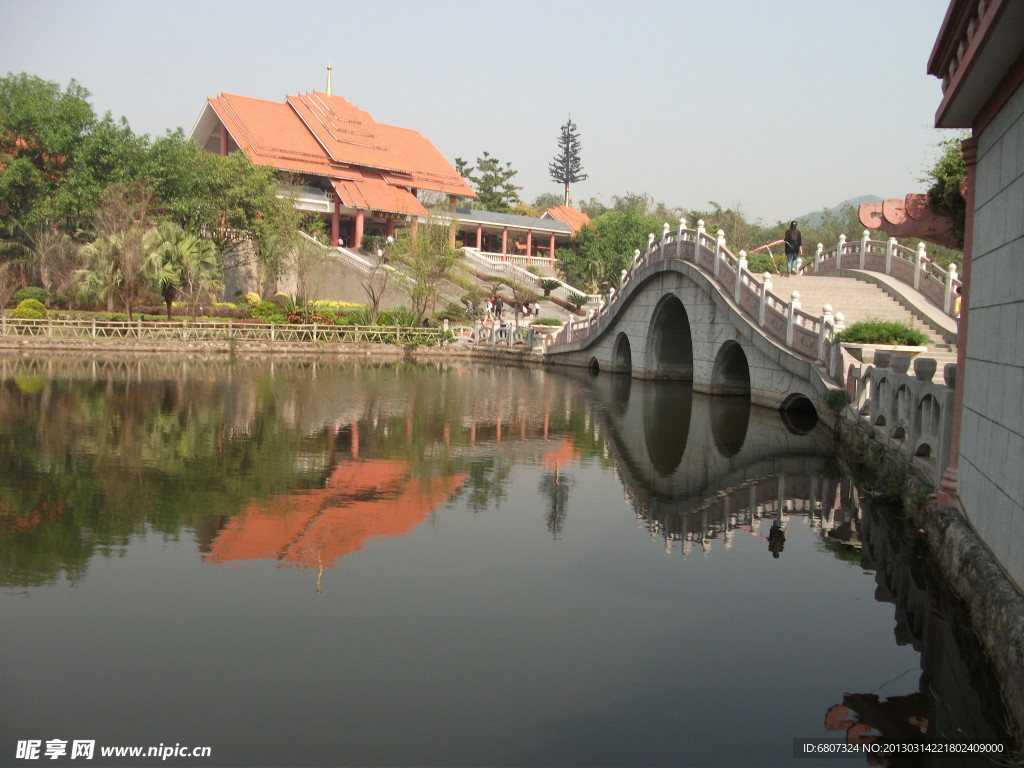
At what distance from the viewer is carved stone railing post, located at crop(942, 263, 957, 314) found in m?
18.8

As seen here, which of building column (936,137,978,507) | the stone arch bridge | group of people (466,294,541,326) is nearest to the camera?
building column (936,137,978,507)

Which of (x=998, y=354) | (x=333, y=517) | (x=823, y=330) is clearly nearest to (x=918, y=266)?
(x=823, y=330)

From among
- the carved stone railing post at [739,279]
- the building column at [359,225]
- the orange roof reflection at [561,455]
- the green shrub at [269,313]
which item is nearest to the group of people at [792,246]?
the carved stone railing post at [739,279]

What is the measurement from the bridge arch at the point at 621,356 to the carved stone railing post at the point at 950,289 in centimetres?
1043

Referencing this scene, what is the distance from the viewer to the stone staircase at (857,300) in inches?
733

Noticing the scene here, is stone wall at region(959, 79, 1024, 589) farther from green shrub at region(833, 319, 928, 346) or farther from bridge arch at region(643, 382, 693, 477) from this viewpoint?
green shrub at region(833, 319, 928, 346)

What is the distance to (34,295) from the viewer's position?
116ft

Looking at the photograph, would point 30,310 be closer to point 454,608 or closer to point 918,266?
point 918,266

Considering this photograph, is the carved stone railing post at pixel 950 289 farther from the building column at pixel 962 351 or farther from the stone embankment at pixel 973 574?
the building column at pixel 962 351

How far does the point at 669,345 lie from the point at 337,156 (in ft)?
82.6

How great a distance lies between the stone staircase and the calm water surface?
651 centimetres

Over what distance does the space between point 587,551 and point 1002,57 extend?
4.95 meters

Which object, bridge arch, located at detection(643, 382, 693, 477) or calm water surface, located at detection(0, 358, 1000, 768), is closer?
calm water surface, located at detection(0, 358, 1000, 768)

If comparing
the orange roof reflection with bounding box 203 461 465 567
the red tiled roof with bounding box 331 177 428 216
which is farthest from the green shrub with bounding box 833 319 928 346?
the red tiled roof with bounding box 331 177 428 216
